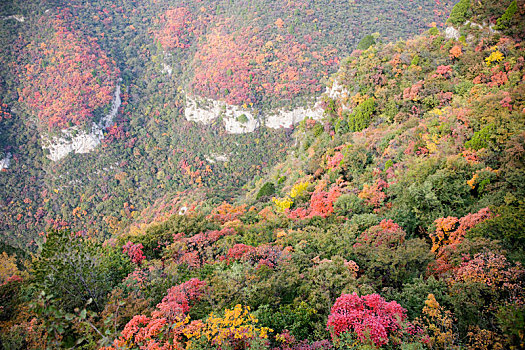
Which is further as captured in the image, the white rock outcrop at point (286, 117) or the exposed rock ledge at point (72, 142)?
the exposed rock ledge at point (72, 142)

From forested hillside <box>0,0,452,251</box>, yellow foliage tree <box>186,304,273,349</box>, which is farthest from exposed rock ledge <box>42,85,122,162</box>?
yellow foliage tree <box>186,304,273,349</box>

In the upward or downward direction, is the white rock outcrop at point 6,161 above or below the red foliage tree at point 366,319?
below

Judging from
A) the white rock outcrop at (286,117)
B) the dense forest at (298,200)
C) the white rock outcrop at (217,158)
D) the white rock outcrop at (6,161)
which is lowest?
the white rock outcrop at (217,158)

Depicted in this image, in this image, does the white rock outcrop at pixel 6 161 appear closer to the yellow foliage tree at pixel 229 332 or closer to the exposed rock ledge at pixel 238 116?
the exposed rock ledge at pixel 238 116

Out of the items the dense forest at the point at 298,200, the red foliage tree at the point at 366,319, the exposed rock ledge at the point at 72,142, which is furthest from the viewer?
the exposed rock ledge at the point at 72,142

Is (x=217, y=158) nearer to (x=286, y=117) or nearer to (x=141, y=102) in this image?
(x=286, y=117)

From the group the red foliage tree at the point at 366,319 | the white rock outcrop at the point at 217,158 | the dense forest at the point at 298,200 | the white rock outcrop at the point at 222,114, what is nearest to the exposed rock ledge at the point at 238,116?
the white rock outcrop at the point at 222,114
